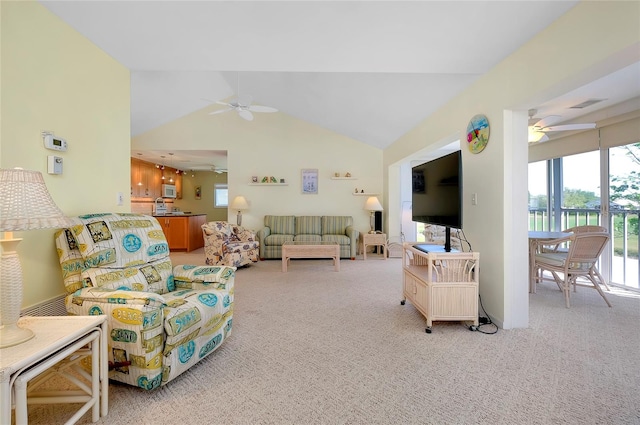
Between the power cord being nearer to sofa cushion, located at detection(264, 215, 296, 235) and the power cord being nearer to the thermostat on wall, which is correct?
the thermostat on wall

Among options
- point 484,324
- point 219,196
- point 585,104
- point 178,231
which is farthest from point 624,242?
point 219,196

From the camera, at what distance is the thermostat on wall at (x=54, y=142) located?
1.89m

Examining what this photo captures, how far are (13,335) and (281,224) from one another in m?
5.01

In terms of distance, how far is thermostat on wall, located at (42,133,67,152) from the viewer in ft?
6.20

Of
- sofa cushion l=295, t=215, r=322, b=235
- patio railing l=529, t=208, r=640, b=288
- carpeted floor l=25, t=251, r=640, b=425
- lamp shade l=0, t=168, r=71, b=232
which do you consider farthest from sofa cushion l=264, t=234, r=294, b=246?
patio railing l=529, t=208, r=640, b=288

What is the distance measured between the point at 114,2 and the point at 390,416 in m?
2.97

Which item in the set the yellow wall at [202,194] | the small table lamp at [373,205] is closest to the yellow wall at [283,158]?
the small table lamp at [373,205]

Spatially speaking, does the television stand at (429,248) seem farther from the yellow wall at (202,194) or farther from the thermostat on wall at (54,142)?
the yellow wall at (202,194)

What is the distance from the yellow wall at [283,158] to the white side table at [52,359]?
16.7ft

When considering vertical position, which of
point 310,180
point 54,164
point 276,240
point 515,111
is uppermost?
point 515,111

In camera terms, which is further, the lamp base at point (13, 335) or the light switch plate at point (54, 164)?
the light switch plate at point (54, 164)

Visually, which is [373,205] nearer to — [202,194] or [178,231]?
[178,231]

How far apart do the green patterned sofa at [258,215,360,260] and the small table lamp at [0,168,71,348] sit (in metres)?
4.45

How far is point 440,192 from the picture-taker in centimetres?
284
